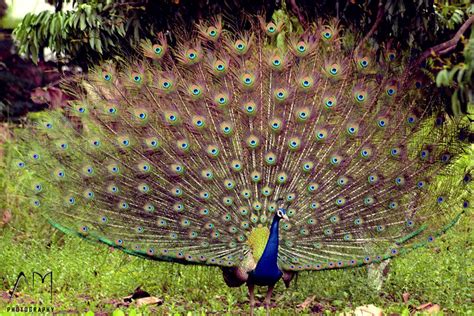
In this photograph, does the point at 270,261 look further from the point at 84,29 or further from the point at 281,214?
the point at 84,29

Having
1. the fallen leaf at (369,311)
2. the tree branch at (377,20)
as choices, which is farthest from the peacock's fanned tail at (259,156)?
the fallen leaf at (369,311)

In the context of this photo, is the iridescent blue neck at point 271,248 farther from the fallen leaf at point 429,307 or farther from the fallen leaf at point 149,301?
the fallen leaf at point 429,307

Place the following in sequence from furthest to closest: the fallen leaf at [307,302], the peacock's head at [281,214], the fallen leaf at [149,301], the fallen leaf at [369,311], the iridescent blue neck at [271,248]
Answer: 1. the fallen leaf at [307,302]
2. the fallen leaf at [149,301]
3. the iridescent blue neck at [271,248]
4. the peacock's head at [281,214]
5. the fallen leaf at [369,311]

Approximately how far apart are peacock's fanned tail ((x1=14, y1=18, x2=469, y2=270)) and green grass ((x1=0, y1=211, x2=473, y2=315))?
575mm

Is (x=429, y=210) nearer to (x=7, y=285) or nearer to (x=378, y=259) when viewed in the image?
(x=378, y=259)

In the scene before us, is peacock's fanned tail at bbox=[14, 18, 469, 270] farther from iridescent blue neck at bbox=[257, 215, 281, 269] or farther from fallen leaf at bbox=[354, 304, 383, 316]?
fallen leaf at bbox=[354, 304, 383, 316]

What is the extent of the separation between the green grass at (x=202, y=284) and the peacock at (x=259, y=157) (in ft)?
1.84

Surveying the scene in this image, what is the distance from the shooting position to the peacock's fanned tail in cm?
704

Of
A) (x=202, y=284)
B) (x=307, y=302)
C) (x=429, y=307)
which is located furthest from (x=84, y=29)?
(x=429, y=307)

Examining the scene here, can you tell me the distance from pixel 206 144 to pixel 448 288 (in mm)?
2519

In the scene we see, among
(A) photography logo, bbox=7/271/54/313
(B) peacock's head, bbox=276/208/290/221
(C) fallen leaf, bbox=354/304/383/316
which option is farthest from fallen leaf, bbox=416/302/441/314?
(A) photography logo, bbox=7/271/54/313

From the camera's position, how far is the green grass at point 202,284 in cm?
731

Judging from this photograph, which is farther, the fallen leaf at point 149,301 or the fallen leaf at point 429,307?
the fallen leaf at point 149,301

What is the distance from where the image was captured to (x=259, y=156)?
7.09 meters
